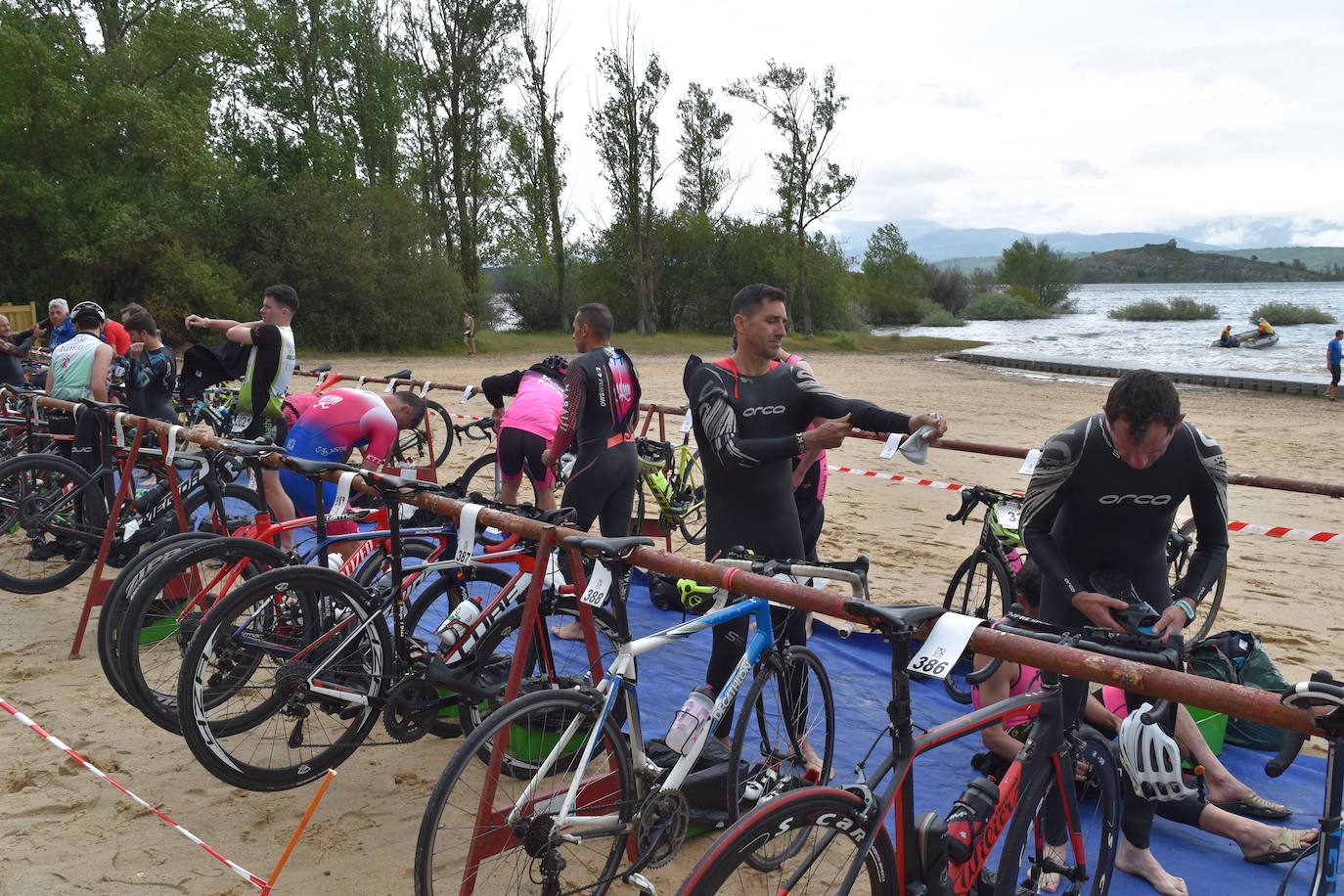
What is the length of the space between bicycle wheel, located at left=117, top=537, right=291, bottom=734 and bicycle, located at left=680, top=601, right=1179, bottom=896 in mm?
2405

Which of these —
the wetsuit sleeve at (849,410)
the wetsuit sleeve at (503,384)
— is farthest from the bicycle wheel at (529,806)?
the wetsuit sleeve at (503,384)

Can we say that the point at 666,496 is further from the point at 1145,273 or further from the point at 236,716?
the point at 1145,273

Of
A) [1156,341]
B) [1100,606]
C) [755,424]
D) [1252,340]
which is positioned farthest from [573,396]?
[1156,341]

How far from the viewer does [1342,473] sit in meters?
13.1

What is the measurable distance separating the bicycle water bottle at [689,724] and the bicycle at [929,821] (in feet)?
1.41

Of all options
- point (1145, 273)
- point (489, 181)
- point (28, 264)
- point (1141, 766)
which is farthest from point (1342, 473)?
point (1145, 273)

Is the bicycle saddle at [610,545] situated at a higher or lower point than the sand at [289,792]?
higher

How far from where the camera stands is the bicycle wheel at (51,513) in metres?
6.07

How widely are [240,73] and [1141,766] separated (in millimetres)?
36649

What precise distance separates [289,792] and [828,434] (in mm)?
2490

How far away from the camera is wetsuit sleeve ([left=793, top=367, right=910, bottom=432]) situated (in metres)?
3.74

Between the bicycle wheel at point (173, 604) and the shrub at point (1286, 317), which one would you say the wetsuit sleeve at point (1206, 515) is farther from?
the shrub at point (1286, 317)

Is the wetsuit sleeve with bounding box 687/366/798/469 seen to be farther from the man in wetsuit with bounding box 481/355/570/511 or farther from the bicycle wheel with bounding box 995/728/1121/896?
the man in wetsuit with bounding box 481/355/570/511

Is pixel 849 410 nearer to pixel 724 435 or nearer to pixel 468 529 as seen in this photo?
pixel 724 435
